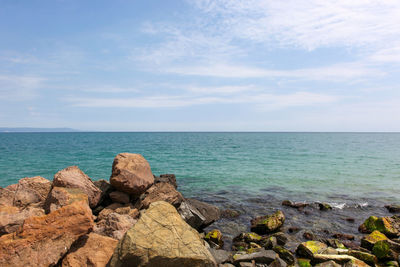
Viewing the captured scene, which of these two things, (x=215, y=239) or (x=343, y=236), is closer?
(x=215, y=239)

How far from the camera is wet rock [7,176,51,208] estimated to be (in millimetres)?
10508

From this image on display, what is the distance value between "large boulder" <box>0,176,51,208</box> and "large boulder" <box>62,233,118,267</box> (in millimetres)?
3875

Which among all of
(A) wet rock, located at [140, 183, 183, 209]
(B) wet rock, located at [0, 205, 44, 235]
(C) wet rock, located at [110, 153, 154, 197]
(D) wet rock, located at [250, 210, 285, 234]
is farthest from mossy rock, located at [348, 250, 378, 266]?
(B) wet rock, located at [0, 205, 44, 235]

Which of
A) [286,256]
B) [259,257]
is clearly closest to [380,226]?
[286,256]

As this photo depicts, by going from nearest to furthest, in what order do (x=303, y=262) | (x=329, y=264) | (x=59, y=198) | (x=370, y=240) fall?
(x=329, y=264) → (x=303, y=262) → (x=59, y=198) → (x=370, y=240)

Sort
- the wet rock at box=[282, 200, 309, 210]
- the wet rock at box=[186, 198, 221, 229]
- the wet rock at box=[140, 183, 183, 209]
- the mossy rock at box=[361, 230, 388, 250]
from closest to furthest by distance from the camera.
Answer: the mossy rock at box=[361, 230, 388, 250]
the wet rock at box=[140, 183, 183, 209]
the wet rock at box=[186, 198, 221, 229]
the wet rock at box=[282, 200, 309, 210]

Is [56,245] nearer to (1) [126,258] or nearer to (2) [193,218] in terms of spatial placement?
(1) [126,258]

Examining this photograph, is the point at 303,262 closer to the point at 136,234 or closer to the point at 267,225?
the point at 267,225

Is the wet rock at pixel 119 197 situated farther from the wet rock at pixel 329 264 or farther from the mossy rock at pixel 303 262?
the wet rock at pixel 329 264

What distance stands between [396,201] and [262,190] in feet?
27.6

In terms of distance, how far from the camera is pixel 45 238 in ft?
22.6

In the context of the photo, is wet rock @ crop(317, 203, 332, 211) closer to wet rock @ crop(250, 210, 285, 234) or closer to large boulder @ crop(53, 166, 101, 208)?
wet rock @ crop(250, 210, 285, 234)

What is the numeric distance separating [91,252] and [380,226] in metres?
11.5

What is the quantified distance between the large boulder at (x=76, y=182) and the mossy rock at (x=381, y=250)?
10.4 m
